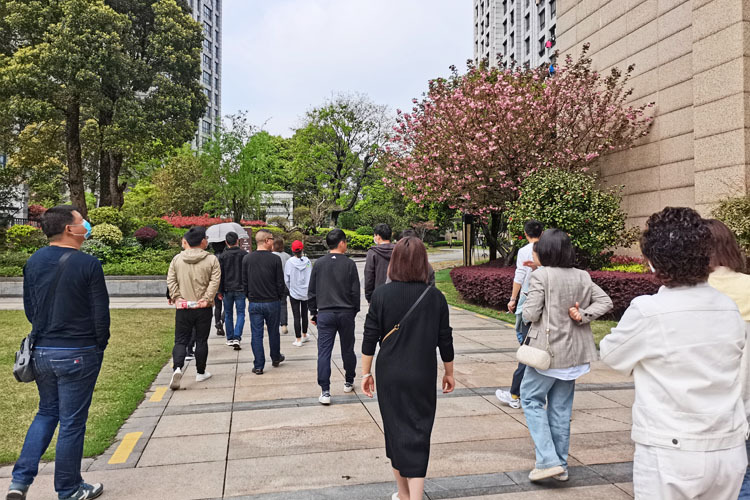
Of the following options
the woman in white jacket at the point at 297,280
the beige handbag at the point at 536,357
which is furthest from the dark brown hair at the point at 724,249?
the woman in white jacket at the point at 297,280

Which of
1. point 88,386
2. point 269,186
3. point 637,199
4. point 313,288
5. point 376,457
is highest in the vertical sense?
point 269,186

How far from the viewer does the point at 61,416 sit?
3.65m

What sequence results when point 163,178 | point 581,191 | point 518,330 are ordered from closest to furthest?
point 518,330, point 581,191, point 163,178

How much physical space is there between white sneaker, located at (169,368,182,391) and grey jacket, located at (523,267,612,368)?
4.35 m

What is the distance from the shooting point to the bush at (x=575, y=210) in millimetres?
13031

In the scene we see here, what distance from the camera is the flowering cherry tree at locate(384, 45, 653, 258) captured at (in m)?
14.9

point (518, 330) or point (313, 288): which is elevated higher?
point (313, 288)

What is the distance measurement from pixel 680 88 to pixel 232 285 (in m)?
11.8

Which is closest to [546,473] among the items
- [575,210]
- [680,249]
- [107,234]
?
[680,249]

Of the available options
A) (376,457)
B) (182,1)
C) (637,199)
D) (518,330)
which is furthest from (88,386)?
(182,1)

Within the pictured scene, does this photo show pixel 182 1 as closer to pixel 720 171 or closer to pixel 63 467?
pixel 720 171

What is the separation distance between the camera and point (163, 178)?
42.6 m

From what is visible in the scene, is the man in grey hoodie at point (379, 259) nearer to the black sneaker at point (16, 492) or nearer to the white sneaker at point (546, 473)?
the white sneaker at point (546, 473)

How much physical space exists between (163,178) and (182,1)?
53.7 ft
